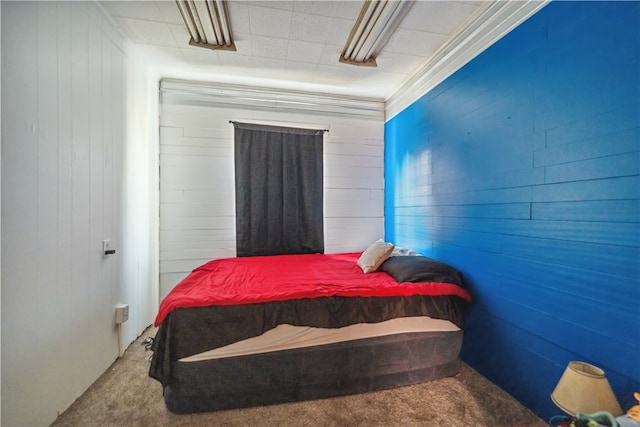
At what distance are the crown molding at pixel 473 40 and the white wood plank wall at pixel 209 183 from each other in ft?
3.43

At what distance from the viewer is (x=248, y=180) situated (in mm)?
3197

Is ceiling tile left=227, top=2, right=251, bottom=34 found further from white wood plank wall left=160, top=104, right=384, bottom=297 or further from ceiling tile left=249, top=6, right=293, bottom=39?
white wood plank wall left=160, top=104, right=384, bottom=297

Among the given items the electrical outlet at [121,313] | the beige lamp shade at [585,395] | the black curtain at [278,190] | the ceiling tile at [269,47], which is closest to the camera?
the beige lamp shade at [585,395]

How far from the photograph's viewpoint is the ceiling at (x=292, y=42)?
6.33ft

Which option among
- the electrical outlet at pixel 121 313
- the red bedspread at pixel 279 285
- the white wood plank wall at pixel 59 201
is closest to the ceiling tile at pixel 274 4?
the white wood plank wall at pixel 59 201

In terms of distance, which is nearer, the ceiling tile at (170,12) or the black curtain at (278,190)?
the ceiling tile at (170,12)

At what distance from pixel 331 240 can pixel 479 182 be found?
6.36 feet

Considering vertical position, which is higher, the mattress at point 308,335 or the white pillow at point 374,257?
the white pillow at point 374,257

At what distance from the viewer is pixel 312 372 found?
5.51 feet

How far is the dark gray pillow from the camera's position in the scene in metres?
2.00

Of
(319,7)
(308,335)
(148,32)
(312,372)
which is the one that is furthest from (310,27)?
(312,372)

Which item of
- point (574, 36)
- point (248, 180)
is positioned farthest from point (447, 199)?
point (248, 180)

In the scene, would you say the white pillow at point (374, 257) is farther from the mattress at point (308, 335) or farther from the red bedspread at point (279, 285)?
the mattress at point (308, 335)

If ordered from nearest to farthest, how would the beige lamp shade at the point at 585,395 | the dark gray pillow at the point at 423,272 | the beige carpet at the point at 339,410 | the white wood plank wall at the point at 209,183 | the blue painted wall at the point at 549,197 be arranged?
the beige lamp shade at the point at 585,395
the blue painted wall at the point at 549,197
the beige carpet at the point at 339,410
the dark gray pillow at the point at 423,272
the white wood plank wall at the point at 209,183
